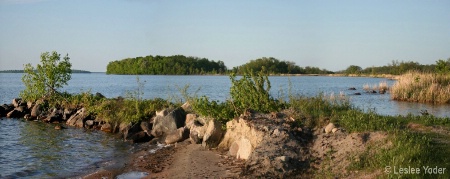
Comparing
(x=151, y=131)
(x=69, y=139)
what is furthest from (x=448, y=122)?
(x=69, y=139)

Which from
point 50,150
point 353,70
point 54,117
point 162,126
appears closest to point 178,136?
point 162,126

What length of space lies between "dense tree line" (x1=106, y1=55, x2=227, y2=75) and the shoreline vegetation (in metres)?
151

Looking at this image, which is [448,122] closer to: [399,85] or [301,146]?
[301,146]

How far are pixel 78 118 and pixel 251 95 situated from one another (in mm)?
13905

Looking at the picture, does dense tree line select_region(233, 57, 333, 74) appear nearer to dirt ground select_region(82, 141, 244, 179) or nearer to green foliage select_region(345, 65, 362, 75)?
green foliage select_region(345, 65, 362, 75)

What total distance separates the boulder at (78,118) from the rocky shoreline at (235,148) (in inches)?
260

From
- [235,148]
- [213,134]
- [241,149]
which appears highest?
[213,134]

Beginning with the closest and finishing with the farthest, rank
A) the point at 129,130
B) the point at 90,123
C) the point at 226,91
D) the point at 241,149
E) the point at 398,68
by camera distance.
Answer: the point at 241,149, the point at 129,130, the point at 90,123, the point at 226,91, the point at 398,68

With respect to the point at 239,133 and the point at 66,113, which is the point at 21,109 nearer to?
the point at 66,113

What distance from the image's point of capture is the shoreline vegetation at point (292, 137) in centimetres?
1038

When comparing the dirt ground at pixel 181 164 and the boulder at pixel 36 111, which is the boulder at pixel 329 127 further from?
the boulder at pixel 36 111

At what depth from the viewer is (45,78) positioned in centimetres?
3067

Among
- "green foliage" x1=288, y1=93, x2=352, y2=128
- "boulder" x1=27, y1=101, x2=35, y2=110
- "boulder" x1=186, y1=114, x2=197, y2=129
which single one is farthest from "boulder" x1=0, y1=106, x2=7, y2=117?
"green foliage" x1=288, y1=93, x2=352, y2=128

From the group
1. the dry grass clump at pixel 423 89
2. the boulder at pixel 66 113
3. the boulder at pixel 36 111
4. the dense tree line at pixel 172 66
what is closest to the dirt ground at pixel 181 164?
the boulder at pixel 66 113
